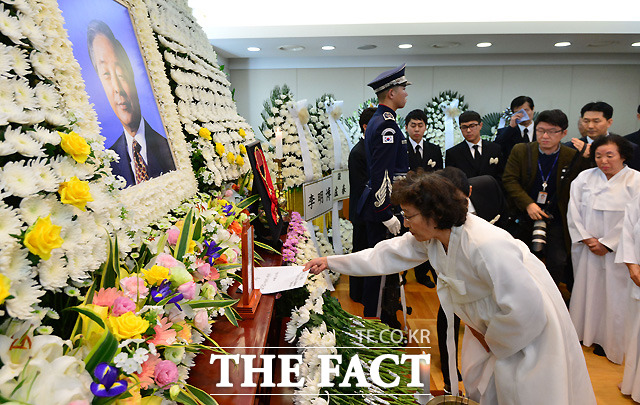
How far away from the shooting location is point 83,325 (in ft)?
2.21

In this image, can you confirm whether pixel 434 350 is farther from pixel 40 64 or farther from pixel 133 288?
pixel 40 64

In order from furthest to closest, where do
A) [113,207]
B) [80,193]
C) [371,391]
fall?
1. [371,391]
2. [113,207]
3. [80,193]

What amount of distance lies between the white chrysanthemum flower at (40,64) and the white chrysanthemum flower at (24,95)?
46mm

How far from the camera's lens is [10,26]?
70 centimetres

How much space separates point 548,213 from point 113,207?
3.40 meters

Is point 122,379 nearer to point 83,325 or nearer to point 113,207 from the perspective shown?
point 83,325

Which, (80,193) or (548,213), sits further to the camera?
(548,213)

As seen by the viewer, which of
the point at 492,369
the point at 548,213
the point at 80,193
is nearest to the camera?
the point at 80,193

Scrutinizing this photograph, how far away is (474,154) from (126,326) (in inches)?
147

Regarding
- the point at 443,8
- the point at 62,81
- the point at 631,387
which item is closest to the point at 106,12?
the point at 62,81

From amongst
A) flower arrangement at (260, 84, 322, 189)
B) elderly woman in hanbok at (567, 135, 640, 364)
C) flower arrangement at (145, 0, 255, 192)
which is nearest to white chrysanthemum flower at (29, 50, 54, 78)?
flower arrangement at (145, 0, 255, 192)

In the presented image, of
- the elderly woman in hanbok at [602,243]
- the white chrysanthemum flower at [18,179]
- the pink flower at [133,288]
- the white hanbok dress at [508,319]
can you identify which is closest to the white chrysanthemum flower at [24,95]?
the white chrysanthemum flower at [18,179]

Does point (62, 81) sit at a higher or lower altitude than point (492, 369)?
higher

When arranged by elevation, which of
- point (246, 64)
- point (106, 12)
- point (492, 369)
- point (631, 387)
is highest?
point (246, 64)
